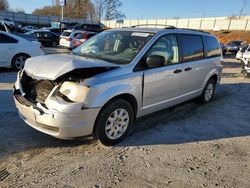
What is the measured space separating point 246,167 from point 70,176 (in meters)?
2.39

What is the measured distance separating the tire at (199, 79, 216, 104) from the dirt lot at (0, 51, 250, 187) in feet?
3.65

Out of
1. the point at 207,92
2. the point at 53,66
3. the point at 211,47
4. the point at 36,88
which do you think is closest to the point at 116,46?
→ the point at 53,66

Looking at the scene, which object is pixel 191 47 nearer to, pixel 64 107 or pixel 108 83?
pixel 108 83

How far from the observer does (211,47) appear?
265 inches

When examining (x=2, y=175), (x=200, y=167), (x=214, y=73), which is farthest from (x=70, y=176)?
(x=214, y=73)

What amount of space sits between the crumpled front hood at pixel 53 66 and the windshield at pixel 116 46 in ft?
Result: 1.18

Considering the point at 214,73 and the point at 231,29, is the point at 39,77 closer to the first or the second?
the point at 214,73

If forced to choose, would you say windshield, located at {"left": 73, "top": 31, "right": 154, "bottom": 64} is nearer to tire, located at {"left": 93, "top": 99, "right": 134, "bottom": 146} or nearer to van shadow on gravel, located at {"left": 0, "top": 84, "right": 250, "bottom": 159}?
tire, located at {"left": 93, "top": 99, "right": 134, "bottom": 146}

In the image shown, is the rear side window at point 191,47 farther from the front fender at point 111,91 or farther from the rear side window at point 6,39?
the rear side window at point 6,39

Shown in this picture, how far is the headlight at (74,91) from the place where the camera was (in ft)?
12.3

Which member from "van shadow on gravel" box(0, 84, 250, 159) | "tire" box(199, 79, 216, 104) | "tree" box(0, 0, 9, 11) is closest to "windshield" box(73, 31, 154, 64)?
"van shadow on gravel" box(0, 84, 250, 159)

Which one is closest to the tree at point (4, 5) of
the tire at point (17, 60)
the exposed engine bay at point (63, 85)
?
the tire at point (17, 60)

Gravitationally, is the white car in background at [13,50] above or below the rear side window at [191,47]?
below

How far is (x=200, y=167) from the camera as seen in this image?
150 inches
